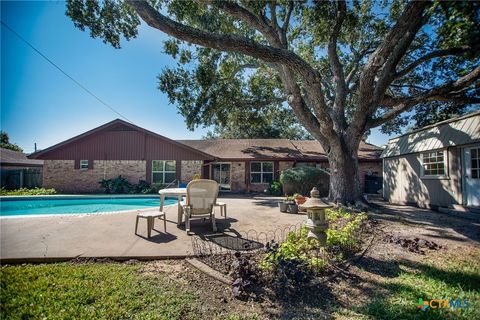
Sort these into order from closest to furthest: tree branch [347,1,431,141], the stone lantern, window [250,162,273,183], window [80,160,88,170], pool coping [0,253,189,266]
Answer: pool coping [0,253,189,266] < the stone lantern < tree branch [347,1,431,141] < window [80,160,88,170] < window [250,162,273,183]

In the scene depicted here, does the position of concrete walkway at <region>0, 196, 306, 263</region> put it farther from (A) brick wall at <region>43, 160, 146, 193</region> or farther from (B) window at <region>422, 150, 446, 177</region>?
(A) brick wall at <region>43, 160, 146, 193</region>

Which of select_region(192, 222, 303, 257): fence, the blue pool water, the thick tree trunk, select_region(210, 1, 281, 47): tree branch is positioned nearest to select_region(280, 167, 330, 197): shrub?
the thick tree trunk

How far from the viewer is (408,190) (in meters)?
10.9

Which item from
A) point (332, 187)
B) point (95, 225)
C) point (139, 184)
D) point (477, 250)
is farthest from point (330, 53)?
point (139, 184)

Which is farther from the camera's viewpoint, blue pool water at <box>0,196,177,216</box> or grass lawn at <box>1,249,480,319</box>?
blue pool water at <box>0,196,177,216</box>

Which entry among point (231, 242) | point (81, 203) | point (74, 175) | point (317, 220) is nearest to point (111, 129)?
point (74, 175)

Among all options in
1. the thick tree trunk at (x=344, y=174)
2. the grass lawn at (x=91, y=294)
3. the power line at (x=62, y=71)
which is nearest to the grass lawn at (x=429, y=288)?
the grass lawn at (x=91, y=294)

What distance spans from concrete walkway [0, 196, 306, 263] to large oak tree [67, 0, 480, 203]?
4.68 metres

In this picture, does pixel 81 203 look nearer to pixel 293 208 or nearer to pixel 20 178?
pixel 20 178

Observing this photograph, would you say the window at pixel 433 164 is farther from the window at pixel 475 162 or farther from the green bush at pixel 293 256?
the green bush at pixel 293 256

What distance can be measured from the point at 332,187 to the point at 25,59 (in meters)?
11.2

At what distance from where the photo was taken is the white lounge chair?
217 inches

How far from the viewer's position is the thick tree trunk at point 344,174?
876 cm

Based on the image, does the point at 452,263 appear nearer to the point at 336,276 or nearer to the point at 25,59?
the point at 336,276
